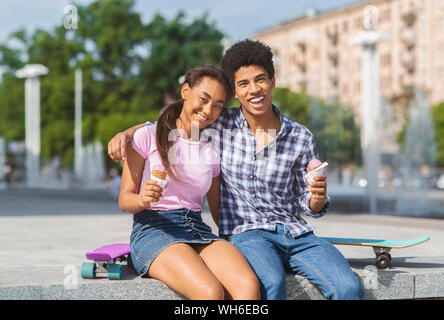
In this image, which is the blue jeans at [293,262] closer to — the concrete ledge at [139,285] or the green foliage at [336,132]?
the concrete ledge at [139,285]

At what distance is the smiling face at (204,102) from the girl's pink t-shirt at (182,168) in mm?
136

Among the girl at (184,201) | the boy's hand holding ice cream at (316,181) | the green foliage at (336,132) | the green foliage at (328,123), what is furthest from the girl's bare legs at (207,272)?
the green foliage at (336,132)

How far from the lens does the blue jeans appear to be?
3.49 metres

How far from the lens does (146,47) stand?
158ft

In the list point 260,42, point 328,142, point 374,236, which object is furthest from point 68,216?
point 328,142

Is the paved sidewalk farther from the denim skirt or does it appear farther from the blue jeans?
the denim skirt

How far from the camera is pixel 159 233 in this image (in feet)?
11.8

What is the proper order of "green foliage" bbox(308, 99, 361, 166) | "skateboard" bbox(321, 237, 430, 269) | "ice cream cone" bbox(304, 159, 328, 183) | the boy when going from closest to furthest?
"ice cream cone" bbox(304, 159, 328, 183)
the boy
"skateboard" bbox(321, 237, 430, 269)
"green foliage" bbox(308, 99, 361, 166)

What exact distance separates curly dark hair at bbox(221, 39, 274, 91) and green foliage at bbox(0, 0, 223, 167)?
40528 mm

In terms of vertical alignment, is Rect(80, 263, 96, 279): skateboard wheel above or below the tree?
below

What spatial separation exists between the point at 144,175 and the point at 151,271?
1.65ft

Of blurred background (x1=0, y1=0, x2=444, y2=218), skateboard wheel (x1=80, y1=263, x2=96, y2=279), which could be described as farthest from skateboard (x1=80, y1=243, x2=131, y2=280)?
blurred background (x1=0, y1=0, x2=444, y2=218)

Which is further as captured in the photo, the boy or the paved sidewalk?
the paved sidewalk

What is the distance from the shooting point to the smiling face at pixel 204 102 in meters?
3.79
